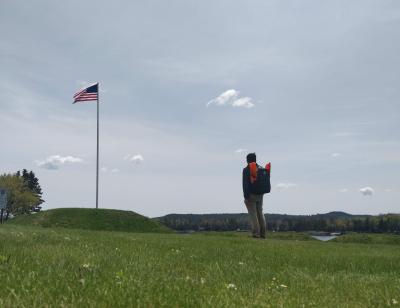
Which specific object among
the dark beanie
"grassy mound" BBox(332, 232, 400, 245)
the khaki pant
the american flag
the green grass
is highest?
the american flag

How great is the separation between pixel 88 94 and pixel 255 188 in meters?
28.9

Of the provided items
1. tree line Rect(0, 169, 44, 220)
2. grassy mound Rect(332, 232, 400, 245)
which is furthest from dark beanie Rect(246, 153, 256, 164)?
tree line Rect(0, 169, 44, 220)

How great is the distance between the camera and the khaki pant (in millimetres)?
16859

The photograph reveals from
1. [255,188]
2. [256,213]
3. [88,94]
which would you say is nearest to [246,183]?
[255,188]

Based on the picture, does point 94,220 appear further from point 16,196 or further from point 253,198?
point 16,196

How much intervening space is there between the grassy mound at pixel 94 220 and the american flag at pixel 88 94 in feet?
33.8

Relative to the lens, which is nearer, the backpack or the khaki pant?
the backpack

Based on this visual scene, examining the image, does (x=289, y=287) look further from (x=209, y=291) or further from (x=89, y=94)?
(x=89, y=94)

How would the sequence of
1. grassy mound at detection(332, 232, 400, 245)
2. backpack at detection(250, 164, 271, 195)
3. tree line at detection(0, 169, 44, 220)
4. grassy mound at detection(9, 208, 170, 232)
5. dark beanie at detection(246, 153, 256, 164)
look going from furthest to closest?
tree line at detection(0, 169, 44, 220)
grassy mound at detection(9, 208, 170, 232)
grassy mound at detection(332, 232, 400, 245)
dark beanie at detection(246, 153, 256, 164)
backpack at detection(250, 164, 271, 195)

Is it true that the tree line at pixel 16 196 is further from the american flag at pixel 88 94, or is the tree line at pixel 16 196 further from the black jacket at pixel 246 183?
the black jacket at pixel 246 183

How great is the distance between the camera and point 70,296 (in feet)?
13.5

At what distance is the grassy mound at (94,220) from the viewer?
1389 inches

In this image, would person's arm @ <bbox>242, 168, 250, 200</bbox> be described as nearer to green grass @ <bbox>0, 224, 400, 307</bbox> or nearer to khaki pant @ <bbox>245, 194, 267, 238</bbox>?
khaki pant @ <bbox>245, 194, 267, 238</bbox>

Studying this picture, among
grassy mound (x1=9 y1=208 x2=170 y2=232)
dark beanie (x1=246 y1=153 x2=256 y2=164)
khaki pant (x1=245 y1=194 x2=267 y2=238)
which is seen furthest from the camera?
grassy mound (x1=9 y1=208 x2=170 y2=232)
